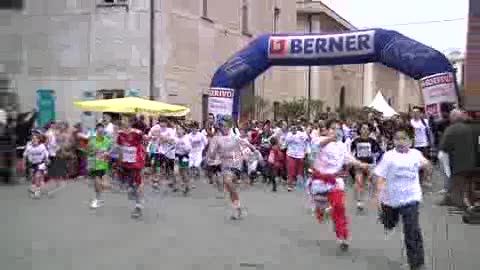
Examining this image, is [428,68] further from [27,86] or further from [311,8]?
[311,8]

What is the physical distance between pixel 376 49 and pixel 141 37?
39.7 feet

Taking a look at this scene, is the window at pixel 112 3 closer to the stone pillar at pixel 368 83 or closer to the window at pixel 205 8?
the window at pixel 205 8

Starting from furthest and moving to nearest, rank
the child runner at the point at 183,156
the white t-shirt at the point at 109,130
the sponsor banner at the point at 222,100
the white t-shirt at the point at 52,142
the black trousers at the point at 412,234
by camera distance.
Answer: the sponsor banner at the point at 222,100
the white t-shirt at the point at 52,142
the child runner at the point at 183,156
the white t-shirt at the point at 109,130
the black trousers at the point at 412,234

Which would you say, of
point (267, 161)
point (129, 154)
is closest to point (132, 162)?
point (129, 154)

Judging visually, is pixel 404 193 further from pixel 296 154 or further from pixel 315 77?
pixel 315 77

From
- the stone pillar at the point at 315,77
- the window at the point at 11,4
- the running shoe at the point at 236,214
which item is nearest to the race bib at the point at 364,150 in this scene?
the running shoe at the point at 236,214

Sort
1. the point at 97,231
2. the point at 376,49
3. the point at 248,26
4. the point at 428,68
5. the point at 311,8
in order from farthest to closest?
the point at 311,8 → the point at 248,26 → the point at 376,49 → the point at 428,68 → the point at 97,231

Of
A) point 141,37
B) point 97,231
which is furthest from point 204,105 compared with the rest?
point 97,231

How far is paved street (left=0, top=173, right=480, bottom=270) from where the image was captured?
9297mm

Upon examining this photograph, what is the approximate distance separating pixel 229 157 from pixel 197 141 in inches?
250

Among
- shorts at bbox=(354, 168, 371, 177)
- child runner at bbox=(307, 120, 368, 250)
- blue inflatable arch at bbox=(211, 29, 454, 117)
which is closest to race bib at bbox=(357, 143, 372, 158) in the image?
shorts at bbox=(354, 168, 371, 177)

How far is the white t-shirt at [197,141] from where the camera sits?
20.3 meters

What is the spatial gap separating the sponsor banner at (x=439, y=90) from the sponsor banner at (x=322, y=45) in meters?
→ 2.70

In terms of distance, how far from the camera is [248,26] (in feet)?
136
